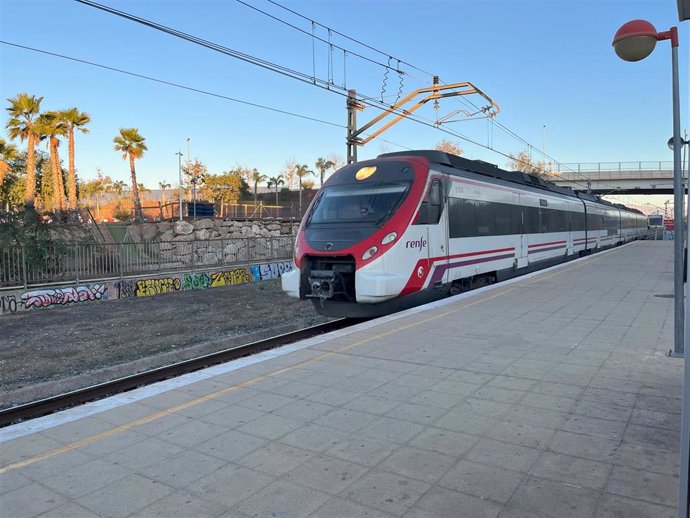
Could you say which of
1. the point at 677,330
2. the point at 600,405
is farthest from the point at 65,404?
the point at 677,330

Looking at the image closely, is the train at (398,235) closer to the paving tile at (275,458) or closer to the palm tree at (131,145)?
the paving tile at (275,458)

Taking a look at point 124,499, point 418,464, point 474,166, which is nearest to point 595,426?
point 418,464

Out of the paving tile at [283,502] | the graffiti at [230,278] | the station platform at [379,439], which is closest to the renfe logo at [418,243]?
the station platform at [379,439]

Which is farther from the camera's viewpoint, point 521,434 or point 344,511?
point 521,434

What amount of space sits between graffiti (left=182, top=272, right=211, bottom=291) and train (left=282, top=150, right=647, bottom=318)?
26.9ft

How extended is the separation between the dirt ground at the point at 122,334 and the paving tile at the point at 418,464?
566 cm

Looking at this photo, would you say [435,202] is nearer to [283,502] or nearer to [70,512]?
[283,502]

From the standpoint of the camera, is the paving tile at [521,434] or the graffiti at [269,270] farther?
the graffiti at [269,270]

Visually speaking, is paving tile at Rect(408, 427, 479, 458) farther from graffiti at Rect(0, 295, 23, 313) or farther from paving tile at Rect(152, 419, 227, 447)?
graffiti at Rect(0, 295, 23, 313)

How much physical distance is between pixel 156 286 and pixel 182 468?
553 inches

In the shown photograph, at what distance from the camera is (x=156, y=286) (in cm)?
1667

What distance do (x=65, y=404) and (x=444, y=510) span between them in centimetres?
533

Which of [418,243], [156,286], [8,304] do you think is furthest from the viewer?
[156,286]

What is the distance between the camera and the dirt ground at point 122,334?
25.3ft
